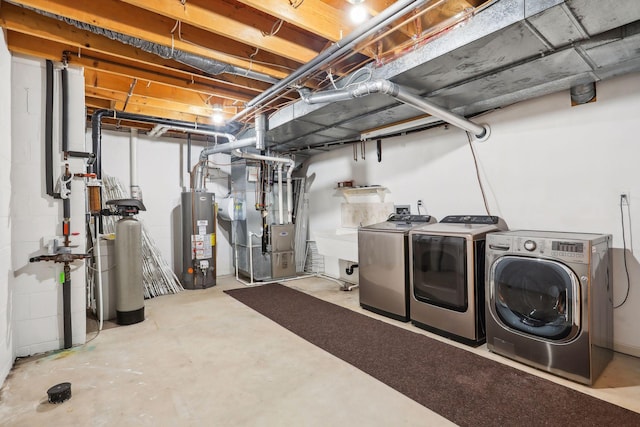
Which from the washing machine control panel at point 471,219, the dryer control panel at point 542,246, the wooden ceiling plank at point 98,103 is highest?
the wooden ceiling plank at point 98,103

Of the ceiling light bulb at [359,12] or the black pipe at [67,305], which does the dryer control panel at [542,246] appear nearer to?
the ceiling light bulb at [359,12]

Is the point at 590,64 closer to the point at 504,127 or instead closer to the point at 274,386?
the point at 504,127

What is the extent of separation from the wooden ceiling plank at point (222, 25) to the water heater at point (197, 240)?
3.16 metres

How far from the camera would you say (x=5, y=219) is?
96.9 inches

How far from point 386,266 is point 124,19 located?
3239mm

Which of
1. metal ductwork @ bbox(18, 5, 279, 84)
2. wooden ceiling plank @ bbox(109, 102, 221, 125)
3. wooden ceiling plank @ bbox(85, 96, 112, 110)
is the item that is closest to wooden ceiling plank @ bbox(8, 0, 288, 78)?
metal ductwork @ bbox(18, 5, 279, 84)

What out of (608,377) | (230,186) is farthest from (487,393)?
(230,186)

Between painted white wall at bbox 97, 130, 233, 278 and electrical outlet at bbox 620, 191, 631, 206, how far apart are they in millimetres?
5810

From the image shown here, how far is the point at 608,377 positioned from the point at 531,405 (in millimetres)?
816

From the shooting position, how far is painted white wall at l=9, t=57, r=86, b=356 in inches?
108

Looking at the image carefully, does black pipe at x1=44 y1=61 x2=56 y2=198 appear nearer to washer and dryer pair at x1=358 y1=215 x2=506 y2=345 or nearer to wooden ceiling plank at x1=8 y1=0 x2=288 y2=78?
wooden ceiling plank at x1=8 y1=0 x2=288 y2=78

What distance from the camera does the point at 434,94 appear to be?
9.70ft

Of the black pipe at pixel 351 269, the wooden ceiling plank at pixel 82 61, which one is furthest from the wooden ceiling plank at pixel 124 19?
the black pipe at pixel 351 269

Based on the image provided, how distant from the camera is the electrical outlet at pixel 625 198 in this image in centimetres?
259
